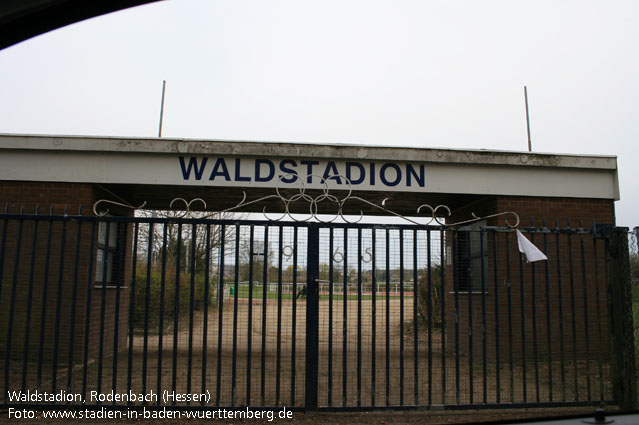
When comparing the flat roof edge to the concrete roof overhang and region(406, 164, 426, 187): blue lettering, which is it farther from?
region(406, 164, 426, 187): blue lettering

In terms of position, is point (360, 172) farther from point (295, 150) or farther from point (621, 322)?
point (621, 322)

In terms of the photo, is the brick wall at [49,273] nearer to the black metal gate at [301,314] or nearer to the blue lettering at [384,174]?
the black metal gate at [301,314]

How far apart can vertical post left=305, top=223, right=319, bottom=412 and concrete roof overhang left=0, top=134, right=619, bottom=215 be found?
11.0ft

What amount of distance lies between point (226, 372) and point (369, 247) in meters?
3.61

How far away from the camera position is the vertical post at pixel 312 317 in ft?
18.8

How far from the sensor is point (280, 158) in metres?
9.11

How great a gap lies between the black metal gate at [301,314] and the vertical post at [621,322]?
11 cm

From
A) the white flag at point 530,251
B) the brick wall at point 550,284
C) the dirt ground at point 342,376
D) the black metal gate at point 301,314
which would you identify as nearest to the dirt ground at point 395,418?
the dirt ground at point 342,376

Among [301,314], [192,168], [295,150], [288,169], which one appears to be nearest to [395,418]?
[301,314]

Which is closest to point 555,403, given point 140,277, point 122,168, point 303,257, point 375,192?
point 303,257

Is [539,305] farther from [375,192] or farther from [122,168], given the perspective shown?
[122,168]

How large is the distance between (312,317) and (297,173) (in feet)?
12.6

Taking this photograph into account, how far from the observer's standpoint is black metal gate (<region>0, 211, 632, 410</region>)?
5699 millimetres

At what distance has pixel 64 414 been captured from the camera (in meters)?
5.71
